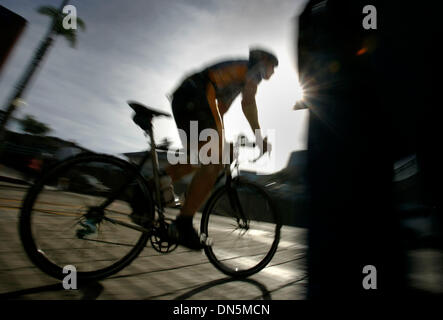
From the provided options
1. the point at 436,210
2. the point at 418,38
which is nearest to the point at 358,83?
the point at 418,38

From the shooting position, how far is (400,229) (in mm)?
2580

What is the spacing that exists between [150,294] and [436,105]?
3.83 m

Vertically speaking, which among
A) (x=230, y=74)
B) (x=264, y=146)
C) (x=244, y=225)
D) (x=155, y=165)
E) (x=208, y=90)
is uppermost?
(x=230, y=74)

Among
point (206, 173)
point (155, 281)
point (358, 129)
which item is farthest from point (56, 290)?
point (358, 129)

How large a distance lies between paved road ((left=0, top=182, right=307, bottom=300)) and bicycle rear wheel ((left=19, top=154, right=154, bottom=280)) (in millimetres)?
46

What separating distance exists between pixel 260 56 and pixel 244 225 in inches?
64.8

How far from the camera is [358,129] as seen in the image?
2.61 meters

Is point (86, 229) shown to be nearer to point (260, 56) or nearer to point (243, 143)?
point (243, 143)

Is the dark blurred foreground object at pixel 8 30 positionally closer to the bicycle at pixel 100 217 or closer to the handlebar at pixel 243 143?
the bicycle at pixel 100 217

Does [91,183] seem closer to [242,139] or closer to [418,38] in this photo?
[242,139]

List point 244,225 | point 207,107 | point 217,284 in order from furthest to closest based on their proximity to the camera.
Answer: point 244,225, point 207,107, point 217,284

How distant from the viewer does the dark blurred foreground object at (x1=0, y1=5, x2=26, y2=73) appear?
1912 cm

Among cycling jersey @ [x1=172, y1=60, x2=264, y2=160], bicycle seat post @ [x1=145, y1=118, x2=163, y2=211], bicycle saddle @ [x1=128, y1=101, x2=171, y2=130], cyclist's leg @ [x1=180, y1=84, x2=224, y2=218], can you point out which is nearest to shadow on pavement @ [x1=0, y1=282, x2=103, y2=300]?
bicycle seat post @ [x1=145, y1=118, x2=163, y2=211]

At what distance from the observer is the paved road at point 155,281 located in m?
1.55
